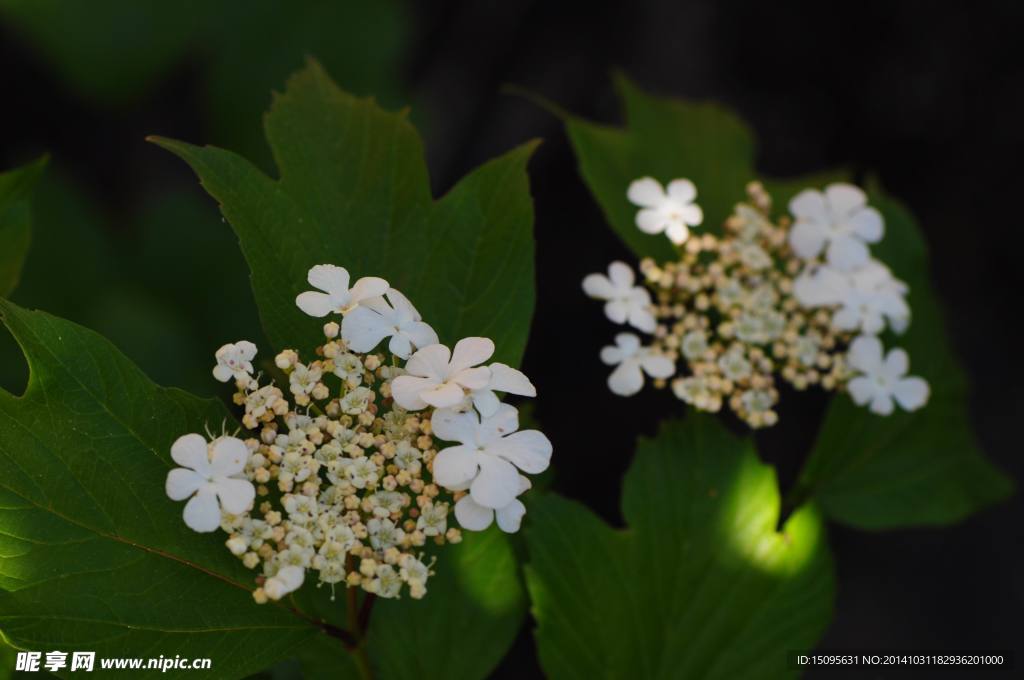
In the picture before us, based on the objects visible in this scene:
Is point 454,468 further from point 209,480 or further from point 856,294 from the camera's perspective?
point 856,294

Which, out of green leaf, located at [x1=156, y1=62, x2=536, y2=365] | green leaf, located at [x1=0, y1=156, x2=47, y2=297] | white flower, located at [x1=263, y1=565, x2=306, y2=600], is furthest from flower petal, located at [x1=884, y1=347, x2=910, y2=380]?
green leaf, located at [x1=0, y1=156, x2=47, y2=297]

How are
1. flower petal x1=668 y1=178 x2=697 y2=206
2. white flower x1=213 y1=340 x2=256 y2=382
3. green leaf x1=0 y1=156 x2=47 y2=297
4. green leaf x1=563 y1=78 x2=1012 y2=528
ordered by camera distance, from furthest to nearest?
green leaf x1=563 y1=78 x2=1012 y2=528 → flower petal x1=668 y1=178 x2=697 y2=206 → green leaf x1=0 y1=156 x2=47 y2=297 → white flower x1=213 y1=340 x2=256 y2=382

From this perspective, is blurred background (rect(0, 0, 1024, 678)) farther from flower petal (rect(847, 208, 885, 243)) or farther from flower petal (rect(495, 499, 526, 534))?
flower petal (rect(495, 499, 526, 534))

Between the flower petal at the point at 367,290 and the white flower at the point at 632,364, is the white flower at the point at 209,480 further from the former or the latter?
the white flower at the point at 632,364

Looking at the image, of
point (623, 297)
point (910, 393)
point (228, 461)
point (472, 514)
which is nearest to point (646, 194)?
point (623, 297)

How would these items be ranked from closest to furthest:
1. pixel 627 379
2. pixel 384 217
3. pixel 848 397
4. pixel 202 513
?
pixel 202 513
pixel 384 217
pixel 627 379
pixel 848 397
